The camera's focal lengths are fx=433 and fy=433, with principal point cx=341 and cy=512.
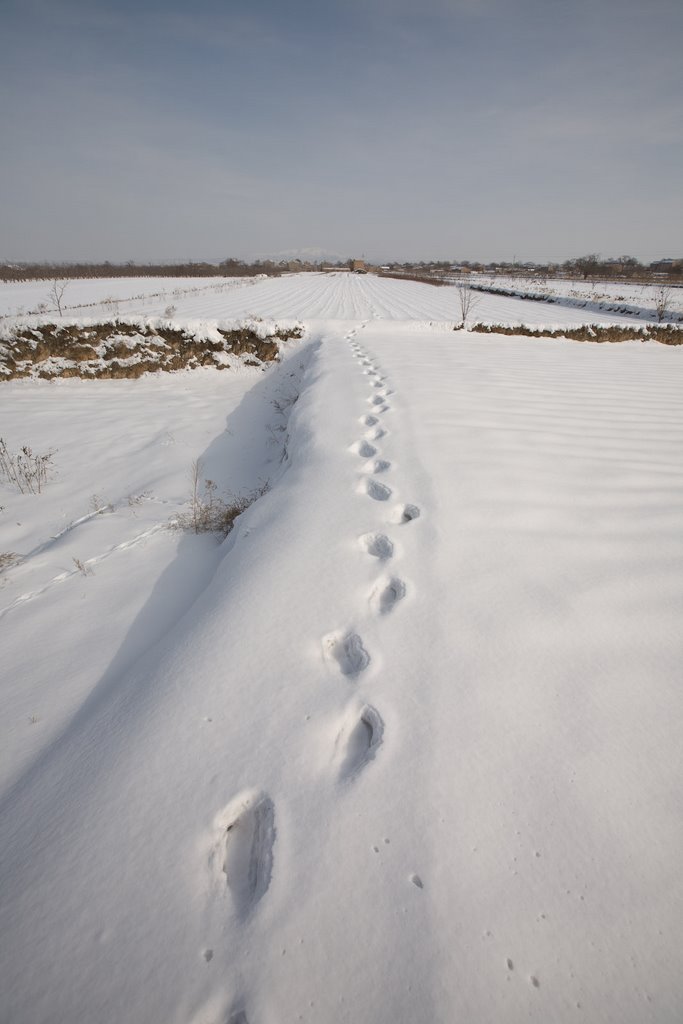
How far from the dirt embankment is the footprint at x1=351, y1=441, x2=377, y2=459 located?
517 centimetres

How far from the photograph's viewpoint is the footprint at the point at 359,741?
92 cm

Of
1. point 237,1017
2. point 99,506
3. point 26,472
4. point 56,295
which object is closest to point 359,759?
point 237,1017

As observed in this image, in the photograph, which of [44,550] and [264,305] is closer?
[44,550]

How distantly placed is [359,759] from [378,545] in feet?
2.65

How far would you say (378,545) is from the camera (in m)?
1.63

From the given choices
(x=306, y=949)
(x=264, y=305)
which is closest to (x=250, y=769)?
(x=306, y=949)

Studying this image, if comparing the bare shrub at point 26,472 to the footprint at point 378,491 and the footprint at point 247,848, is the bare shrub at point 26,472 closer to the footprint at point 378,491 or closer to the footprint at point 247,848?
the footprint at point 378,491

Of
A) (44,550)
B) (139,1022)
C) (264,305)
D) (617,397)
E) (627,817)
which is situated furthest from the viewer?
(264,305)

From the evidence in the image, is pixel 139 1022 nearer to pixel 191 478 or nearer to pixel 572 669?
pixel 572 669

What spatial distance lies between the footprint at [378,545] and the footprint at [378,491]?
0.31 metres

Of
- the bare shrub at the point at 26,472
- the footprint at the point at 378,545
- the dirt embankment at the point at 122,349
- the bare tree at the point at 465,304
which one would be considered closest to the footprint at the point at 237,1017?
the footprint at the point at 378,545

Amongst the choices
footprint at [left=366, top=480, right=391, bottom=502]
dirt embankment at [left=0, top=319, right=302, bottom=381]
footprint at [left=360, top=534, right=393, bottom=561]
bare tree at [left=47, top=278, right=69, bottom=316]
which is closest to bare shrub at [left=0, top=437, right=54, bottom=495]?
footprint at [left=366, top=480, right=391, bottom=502]

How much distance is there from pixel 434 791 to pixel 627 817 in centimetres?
37

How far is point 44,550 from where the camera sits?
2.25m
